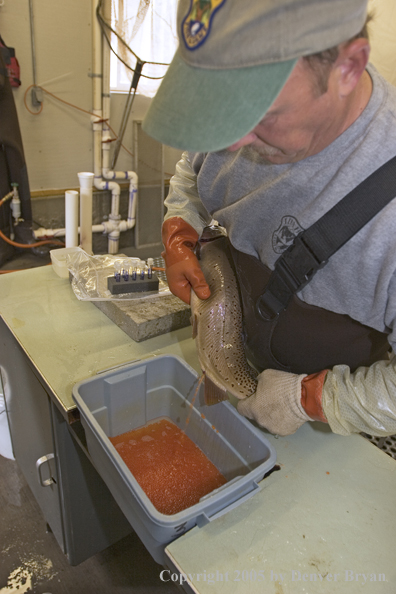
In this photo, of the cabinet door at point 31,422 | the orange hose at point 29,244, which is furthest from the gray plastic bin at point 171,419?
the orange hose at point 29,244

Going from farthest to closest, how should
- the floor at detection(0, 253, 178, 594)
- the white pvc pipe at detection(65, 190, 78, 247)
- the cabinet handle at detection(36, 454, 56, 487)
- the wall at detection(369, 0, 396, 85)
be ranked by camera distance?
the wall at detection(369, 0, 396, 85) → the white pvc pipe at detection(65, 190, 78, 247) → the floor at detection(0, 253, 178, 594) → the cabinet handle at detection(36, 454, 56, 487)

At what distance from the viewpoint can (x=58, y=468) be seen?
1.32 m

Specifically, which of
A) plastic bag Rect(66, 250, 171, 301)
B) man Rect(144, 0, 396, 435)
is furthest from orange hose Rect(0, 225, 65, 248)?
man Rect(144, 0, 396, 435)

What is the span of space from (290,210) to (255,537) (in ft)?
2.27

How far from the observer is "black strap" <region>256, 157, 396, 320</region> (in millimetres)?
758

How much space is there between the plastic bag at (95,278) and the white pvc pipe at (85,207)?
8.9 inches

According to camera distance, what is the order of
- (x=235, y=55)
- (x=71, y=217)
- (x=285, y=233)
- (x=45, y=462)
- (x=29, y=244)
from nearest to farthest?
1. (x=235, y=55)
2. (x=285, y=233)
3. (x=45, y=462)
4. (x=71, y=217)
5. (x=29, y=244)

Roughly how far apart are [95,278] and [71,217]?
43 centimetres

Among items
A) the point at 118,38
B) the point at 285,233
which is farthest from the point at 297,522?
the point at 118,38

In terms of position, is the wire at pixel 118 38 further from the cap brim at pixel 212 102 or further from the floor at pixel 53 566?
the floor at pixel 53 566

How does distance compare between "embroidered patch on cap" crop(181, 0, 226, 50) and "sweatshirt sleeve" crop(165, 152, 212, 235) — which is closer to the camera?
"embroidered patch on cap" crop(181, 0, 226, 50)

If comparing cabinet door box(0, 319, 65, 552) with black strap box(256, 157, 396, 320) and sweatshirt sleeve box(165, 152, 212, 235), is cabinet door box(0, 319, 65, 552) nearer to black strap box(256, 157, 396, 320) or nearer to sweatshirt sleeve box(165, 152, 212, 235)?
sweatshirt sleeve box(165, 152, 212, 235)

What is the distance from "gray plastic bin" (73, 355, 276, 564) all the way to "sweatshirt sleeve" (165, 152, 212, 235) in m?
0.51

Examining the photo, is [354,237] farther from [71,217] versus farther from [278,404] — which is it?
[71,217]
